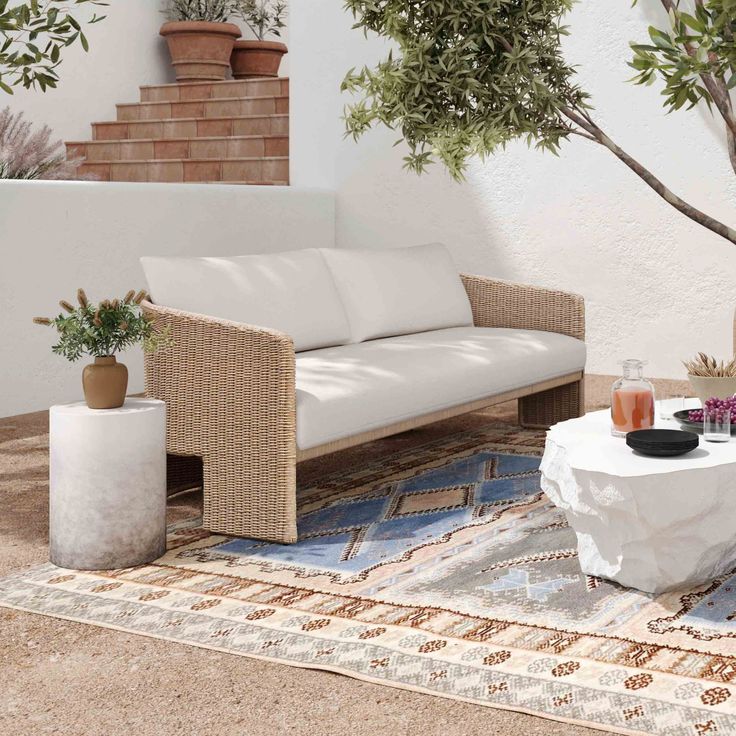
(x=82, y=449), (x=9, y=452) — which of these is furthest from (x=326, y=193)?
(x=82, y=449)

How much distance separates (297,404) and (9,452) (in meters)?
1.68

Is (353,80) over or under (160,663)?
over

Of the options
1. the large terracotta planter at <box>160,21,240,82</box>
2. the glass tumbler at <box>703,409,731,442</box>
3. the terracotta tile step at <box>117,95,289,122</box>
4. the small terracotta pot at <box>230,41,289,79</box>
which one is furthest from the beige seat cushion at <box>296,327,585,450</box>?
the small terracotta pot at <box>230,41,289,79</box>

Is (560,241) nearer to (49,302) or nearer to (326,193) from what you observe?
(326,193)

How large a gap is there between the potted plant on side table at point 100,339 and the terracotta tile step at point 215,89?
4961 mm

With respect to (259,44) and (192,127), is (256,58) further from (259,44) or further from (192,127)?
(192,127)

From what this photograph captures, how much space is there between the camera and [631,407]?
2926 mm

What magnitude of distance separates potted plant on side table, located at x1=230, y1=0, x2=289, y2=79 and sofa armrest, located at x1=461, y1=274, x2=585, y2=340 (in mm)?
4503

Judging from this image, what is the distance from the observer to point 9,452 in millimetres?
4340

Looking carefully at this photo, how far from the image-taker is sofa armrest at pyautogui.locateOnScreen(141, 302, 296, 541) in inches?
122

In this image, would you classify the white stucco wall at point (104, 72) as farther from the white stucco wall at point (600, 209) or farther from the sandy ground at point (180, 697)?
the sandy ground at point (180, 697)

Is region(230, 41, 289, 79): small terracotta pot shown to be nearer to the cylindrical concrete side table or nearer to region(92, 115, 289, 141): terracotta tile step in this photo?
region(92, 115, 289, 141): terracotta tile step

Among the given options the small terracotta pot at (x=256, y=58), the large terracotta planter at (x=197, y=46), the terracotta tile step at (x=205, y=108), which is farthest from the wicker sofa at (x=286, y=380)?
the small terracotta pot at (x=256, y=58)

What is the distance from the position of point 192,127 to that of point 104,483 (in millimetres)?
5313
